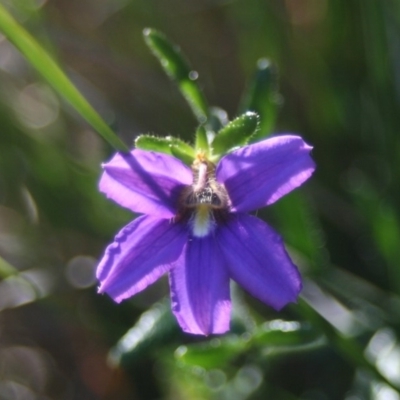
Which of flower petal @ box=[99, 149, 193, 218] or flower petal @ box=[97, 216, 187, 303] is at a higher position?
flower petal @ box=[99, 149, 193, 218]

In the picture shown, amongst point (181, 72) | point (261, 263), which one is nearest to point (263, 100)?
point (181, 72)

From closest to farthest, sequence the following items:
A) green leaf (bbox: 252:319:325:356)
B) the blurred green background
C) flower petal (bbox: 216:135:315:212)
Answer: flower petal (bbox: 216:135:315:212), green leaf (bbox: 252:319:325:356), the blurred green background

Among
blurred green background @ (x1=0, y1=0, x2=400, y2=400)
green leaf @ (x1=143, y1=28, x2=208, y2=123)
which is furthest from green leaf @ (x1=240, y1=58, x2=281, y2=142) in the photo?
Result: blurred green background @ (x1=0, y1=0, x2=400, y2=400)

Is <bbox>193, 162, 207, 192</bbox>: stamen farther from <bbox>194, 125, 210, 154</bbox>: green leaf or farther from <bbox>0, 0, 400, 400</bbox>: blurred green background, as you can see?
<bbox>0, 0, 400, 400</bbox>: blurred green background

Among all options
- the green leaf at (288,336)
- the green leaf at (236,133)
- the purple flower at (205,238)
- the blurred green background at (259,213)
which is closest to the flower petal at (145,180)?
the purple flower at (205,238)

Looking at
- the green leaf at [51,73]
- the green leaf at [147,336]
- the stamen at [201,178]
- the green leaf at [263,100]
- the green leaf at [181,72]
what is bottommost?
the green leaf at [147,336]

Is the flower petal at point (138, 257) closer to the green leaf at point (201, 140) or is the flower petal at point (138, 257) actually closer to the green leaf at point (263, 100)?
the green leaf at point (201, 140)
